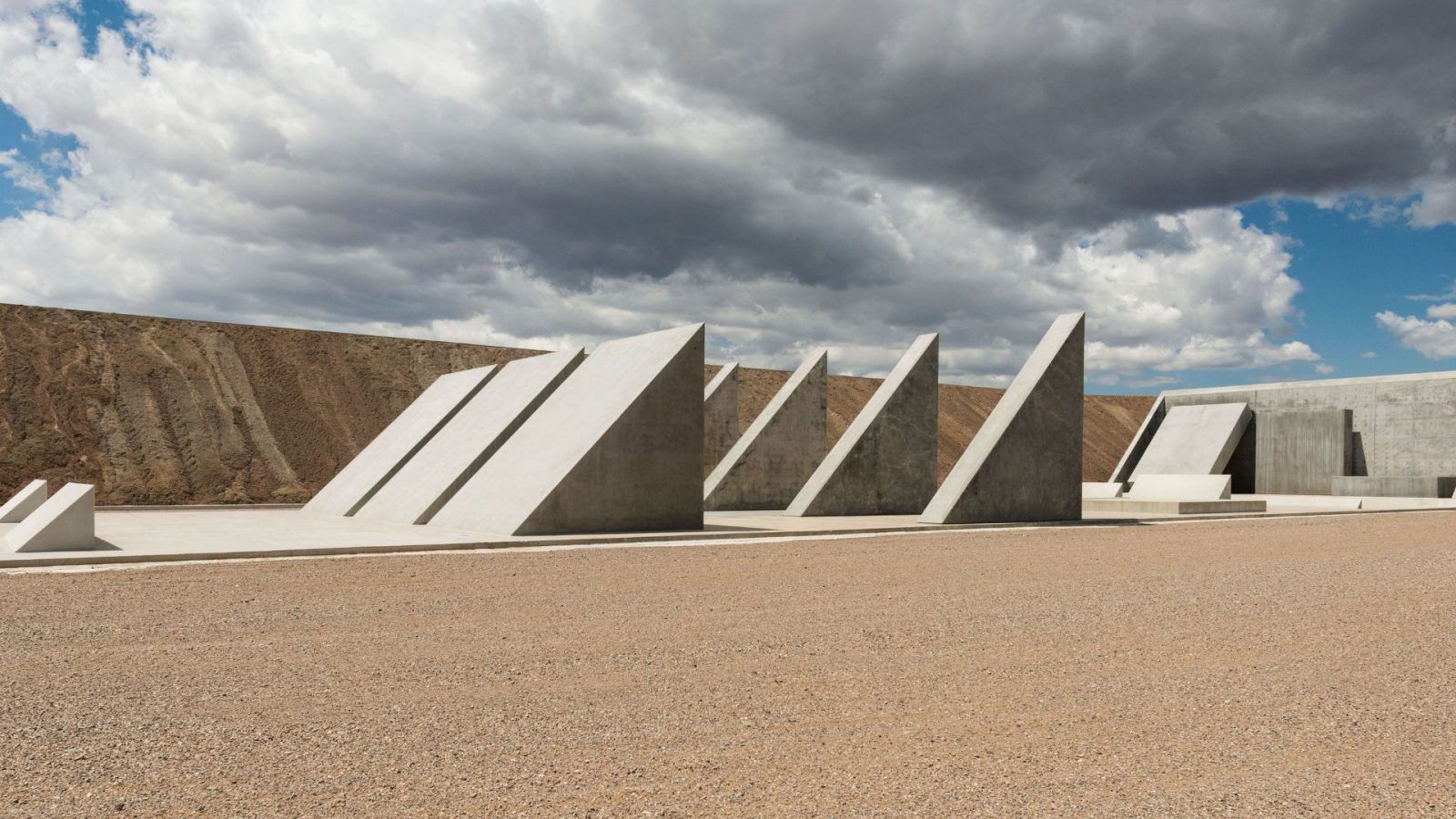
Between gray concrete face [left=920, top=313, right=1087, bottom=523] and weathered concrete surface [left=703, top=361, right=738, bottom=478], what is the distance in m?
7.05

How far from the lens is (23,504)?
1492cm

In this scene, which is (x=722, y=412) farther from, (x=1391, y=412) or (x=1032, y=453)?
(x=1391, y=412)

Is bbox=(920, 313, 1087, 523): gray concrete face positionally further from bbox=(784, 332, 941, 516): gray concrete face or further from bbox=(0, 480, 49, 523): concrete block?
bbox=(0, 480, 49, 523): concrete block

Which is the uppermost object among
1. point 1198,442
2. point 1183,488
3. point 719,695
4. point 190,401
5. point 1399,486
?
point 190,401

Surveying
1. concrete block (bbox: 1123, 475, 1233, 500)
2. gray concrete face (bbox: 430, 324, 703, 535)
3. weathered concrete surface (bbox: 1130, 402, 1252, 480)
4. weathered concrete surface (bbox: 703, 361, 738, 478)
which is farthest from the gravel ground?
weathered concrete surface (bbox: 1130, 402, 1252, 480)

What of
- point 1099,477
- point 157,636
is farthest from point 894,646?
→ point 1099,477

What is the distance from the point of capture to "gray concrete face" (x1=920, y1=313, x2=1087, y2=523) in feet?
52.3

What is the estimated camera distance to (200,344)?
35.0m

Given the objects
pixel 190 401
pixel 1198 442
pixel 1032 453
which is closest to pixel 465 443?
pixel 1032 453

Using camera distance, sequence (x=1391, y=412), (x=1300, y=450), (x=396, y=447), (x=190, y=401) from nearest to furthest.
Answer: (x=396, y=447) < (x=1391, y=412) < (x=1300, y=450) < (x=190, y=401)

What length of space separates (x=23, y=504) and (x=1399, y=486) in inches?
1170

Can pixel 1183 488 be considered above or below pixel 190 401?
below

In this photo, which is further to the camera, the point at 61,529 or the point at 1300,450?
the point at 1300,450

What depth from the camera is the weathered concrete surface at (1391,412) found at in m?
26.6
